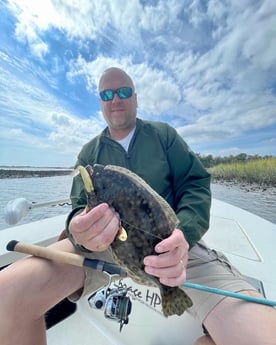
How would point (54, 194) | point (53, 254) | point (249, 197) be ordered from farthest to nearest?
point (249, 197), point (54, 194), point (53, 254)

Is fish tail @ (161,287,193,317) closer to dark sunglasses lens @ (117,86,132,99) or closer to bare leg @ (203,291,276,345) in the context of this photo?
bare leg @ (203,291,276,345)

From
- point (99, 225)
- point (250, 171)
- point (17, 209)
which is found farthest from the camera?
point (250, 171)

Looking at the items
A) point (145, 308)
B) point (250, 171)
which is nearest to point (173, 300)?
point (145, 308)

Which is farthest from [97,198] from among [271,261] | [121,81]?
[271,261]

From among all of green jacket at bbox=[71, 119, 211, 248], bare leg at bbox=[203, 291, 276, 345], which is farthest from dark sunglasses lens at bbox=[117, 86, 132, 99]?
bare leg at bbox=[203, 291, 276, 345]

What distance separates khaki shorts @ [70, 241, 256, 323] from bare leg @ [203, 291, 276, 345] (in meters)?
0.04

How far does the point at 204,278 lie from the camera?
114cm

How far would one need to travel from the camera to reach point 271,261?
1731 millimetres

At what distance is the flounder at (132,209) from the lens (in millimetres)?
790

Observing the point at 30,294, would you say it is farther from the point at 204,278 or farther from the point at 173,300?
the point at 204,278

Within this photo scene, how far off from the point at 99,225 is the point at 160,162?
2.46 feet

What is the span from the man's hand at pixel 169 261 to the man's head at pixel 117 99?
3.20 feet

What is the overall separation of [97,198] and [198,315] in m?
0.71

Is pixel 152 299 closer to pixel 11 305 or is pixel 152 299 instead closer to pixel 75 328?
pixel 75 328
